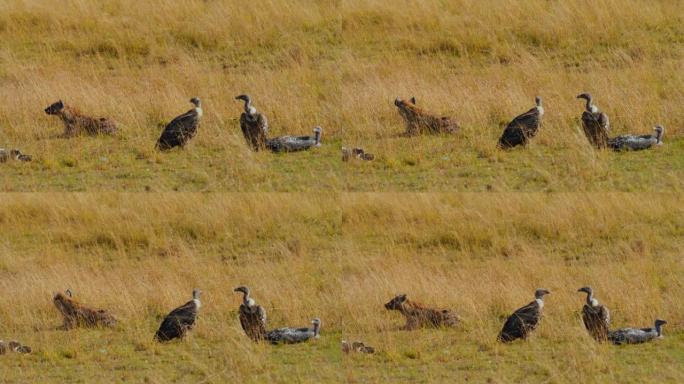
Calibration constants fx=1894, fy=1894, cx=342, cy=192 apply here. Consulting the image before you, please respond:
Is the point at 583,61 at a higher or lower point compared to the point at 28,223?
higher

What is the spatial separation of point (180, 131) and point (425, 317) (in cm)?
405

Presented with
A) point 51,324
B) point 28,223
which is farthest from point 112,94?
point 51,324

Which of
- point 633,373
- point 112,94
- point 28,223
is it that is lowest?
point 633,373

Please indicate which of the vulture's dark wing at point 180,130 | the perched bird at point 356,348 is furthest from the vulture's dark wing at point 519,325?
the vulture's dark wing at point 180,130

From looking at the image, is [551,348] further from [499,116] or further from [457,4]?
[457,4]

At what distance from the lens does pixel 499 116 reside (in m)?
25.0

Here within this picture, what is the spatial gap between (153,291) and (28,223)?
11.7ft

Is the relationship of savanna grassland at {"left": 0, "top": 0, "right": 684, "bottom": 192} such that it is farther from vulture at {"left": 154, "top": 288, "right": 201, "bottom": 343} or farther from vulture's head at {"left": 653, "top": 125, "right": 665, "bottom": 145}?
vulture at {"left": 154, "top": 288, "right": 201, "bottom": 343}

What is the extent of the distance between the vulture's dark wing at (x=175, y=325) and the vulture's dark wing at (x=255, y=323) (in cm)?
63

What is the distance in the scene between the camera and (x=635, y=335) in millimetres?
21281

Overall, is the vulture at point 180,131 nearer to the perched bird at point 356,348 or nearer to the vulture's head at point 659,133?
the perched bird at point 356,348

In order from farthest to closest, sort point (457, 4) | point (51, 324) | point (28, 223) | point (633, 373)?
point (457, 4) < point (28, 223) < point (51, 324) < point (633, 373)

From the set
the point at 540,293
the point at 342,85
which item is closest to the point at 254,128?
the point at 342,85

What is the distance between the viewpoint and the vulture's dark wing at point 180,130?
23.7 metres
